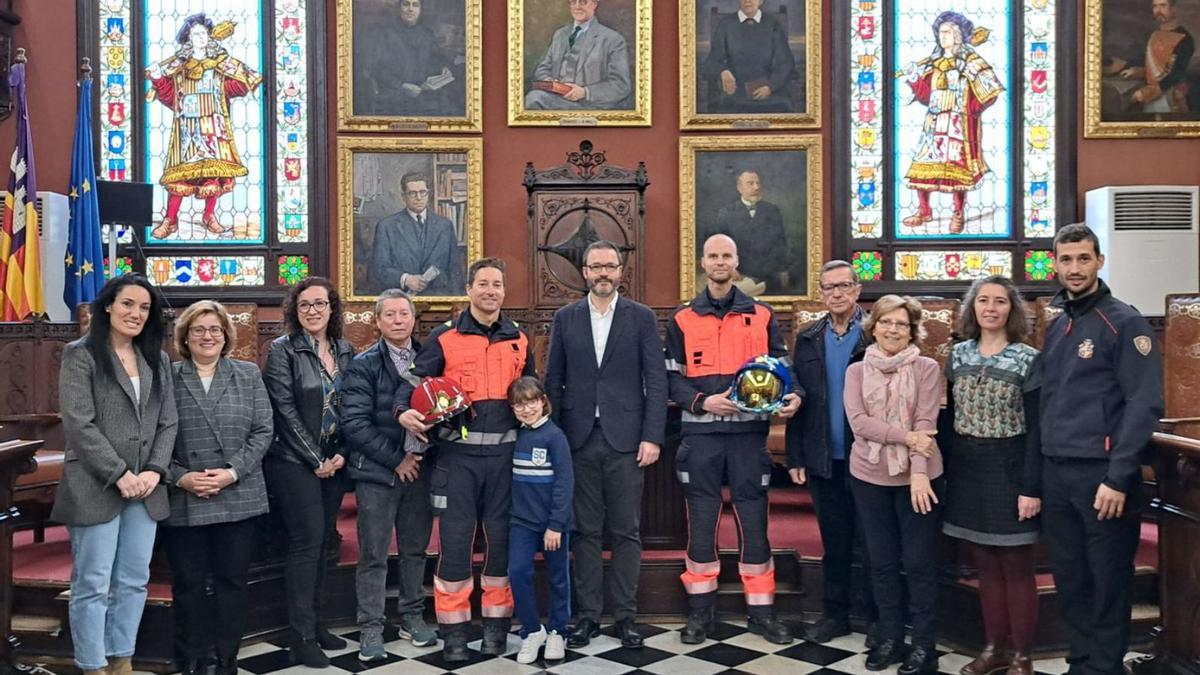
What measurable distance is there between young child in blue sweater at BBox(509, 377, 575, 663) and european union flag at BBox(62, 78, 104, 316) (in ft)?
14.8

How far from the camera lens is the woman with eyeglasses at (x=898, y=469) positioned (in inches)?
154

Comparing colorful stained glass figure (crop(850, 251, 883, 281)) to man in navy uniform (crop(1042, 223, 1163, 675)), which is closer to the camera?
man in navy uniform (crop(1042, 223, 1163, 675))

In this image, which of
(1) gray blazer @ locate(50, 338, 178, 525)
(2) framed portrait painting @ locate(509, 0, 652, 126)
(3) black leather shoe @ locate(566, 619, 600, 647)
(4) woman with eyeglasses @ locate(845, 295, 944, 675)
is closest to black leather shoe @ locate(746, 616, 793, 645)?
(4) woman with eyeglasses @ locate(845, 295, 944, 675)

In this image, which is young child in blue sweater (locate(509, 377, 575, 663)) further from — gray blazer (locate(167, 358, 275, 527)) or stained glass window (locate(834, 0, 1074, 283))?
stained glass window (locate(834, 0, 1074, 283))

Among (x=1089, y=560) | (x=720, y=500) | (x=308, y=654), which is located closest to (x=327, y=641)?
(x=308, y=654)

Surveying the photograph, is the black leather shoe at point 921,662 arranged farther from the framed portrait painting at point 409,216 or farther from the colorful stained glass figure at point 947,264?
the framed portrait painting at point 409,216

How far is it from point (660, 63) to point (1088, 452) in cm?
543

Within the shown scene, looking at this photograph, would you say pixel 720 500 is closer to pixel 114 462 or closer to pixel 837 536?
pixel 837 536

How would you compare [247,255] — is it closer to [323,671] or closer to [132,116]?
[132,116]

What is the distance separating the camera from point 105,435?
3.63 meters

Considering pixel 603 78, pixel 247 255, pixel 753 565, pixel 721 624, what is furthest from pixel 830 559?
pixel 247 255

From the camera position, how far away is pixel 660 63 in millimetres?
8078

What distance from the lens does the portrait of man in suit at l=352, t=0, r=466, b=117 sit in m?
7.94

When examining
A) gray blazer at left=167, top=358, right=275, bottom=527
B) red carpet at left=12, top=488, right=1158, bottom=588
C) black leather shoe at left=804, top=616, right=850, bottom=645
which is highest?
gray blazer at left=167, top=358, right=275, bottom=527
